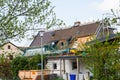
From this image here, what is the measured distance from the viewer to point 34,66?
106 feet

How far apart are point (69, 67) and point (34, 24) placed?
23.4 meters

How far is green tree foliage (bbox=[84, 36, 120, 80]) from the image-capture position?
12.1 metres

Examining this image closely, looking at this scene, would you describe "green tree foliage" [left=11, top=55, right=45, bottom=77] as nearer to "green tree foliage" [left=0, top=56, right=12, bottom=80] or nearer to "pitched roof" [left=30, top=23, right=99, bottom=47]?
"green tree foliage" [left=0, top=56, right=12, bottom=80]

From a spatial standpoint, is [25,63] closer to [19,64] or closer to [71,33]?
[19,64]

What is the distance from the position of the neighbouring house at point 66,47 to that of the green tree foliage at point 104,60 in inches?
513

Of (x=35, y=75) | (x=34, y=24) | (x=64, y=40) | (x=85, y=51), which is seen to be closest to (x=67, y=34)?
(x=64, y=40)

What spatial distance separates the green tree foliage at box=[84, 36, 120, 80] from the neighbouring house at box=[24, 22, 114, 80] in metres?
13.0

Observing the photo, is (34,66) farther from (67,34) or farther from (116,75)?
(116,75)

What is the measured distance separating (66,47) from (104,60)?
86.3 ft

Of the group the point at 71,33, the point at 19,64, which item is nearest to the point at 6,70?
the point at 19,64

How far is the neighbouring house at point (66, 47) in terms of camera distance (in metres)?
29.8

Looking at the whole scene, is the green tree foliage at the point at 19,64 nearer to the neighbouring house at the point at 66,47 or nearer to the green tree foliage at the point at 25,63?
the green tree foliage at the point at 25,63

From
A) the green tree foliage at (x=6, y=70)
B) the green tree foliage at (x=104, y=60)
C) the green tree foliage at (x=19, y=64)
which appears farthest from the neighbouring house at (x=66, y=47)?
the green tree foliage at (x=104, y=60)

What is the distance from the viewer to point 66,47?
127 ft
